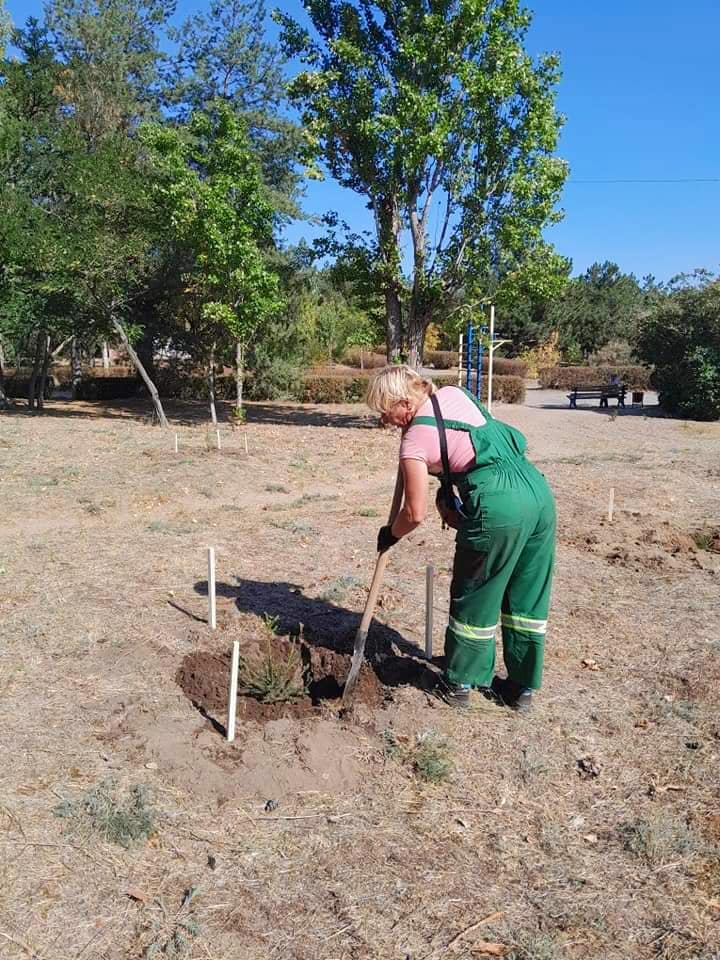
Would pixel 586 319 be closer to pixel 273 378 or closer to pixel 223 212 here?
pixel 273 378

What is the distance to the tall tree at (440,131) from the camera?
15.7 m

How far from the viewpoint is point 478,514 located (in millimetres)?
3654

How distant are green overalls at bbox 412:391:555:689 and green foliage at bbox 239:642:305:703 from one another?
0.83 metres

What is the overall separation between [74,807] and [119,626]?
1.97 metres

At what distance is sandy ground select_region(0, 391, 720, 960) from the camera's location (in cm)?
264

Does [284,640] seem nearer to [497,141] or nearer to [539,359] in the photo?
[497,141]

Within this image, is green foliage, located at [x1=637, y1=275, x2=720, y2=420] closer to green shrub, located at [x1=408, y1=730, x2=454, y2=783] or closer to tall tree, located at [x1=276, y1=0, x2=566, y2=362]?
tall tree, located at [x1=276, y1=0, x2=566, y2=362]

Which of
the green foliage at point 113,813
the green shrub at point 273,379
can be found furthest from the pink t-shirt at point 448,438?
the green shrub at point 273,379

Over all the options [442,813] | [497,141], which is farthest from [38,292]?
[442,813]

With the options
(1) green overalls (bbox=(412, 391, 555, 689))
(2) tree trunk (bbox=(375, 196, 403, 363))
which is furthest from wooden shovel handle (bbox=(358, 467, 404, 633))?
(2) tree trunk (bbox=(375, 196, 403, 363))

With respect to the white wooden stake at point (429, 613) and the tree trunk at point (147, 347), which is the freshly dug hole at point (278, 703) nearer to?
the white wooden stake at point (429, 613)

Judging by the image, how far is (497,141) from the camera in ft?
53.6

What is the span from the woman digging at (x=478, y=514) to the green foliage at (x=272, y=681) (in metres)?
0.83

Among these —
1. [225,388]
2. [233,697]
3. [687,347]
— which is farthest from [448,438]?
[225,388]
